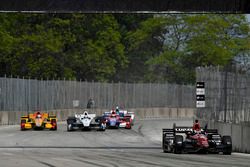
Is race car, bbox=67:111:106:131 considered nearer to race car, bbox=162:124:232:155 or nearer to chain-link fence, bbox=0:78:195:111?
chain-link fence, bbox=0:78:195:111

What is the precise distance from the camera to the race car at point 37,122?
44.8m

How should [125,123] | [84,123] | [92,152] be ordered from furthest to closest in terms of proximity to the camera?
[125,123], [84,123], [92,152]

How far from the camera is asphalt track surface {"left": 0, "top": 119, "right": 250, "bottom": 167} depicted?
22266mm

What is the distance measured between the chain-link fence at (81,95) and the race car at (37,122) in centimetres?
533

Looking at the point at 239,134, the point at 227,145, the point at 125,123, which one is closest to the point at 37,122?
the point at 125,123

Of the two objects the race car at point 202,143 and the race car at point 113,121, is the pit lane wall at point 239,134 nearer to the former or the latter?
the race car at point 202,143

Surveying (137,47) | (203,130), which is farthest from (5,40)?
(203,130)

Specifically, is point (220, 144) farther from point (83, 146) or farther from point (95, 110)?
point (95, 110)

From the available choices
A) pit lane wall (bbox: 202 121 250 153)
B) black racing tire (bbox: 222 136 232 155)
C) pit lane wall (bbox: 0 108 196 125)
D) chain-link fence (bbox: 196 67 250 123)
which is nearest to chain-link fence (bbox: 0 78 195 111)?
pit lane wall (bbox: 0 108 196 125)

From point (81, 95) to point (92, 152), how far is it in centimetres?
3687

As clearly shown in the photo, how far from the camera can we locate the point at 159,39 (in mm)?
104188

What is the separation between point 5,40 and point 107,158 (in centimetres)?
→ 5561

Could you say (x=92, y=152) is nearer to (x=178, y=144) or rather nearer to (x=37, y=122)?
(x=178, y=144)

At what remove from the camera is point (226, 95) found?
1196 inches
